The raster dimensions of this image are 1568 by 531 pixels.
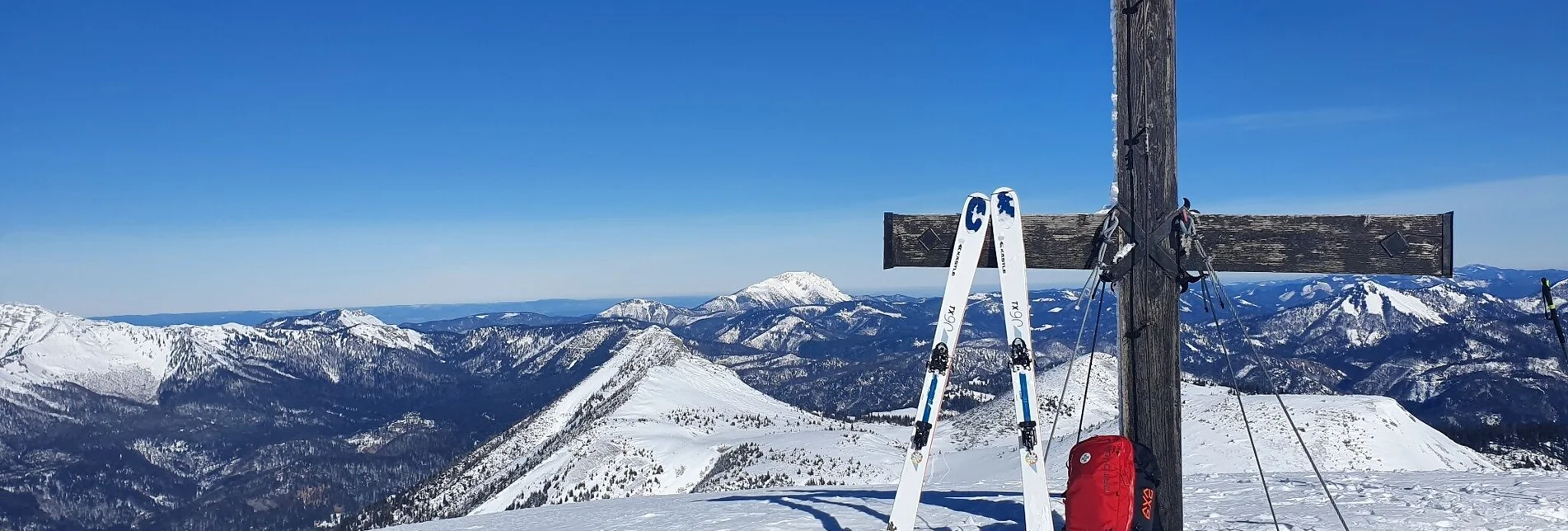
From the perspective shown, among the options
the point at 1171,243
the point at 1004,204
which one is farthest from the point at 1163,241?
the point at 1004,204

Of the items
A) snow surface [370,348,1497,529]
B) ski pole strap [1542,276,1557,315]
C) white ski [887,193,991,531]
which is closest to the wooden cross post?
white ski [887,193,991,531]

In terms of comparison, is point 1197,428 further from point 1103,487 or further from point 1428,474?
point 1103,487

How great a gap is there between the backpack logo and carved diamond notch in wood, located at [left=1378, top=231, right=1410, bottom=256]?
8.45ft

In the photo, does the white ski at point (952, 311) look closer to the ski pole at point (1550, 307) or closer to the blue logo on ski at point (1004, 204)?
the blue logo on ski at point (1004, 204)

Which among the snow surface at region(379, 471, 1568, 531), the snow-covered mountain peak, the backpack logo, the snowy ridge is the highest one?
the backpack logo

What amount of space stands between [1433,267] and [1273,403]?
62589 mm

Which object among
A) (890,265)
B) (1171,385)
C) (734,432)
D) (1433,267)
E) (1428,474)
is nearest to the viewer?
(1433,267)

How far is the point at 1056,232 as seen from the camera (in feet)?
23.4

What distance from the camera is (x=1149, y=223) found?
6625 millimetres

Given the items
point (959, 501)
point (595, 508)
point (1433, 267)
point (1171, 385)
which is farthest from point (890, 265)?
point (595, 508)

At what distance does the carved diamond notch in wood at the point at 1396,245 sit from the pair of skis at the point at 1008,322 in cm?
269

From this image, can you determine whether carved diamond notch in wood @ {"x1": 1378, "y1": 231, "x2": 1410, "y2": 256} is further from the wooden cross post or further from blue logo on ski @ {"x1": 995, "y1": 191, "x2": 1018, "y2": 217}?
blue logo on ski @ {"x1": 995, "y1": 191, "x2": 1018, "y2": 217}

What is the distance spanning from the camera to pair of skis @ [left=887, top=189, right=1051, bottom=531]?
23.3 feet

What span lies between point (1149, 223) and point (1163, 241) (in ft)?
0.58
